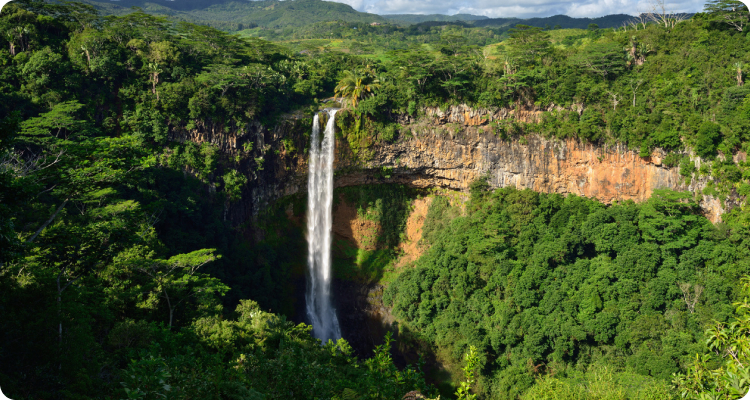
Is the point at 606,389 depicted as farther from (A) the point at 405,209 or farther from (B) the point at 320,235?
(B) the point at 320,235

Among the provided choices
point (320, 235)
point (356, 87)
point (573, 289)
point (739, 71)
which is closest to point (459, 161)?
point (356, 87)

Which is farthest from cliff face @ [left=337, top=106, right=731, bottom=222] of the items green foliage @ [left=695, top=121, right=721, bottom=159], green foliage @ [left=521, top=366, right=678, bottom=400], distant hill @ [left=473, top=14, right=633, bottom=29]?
distant hill @ [left=473, top=14, right=633, bottom=29]

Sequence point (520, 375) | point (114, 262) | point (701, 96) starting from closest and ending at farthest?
1. point (114, 262)
2. point (520, 375)
3. point (701, 96)

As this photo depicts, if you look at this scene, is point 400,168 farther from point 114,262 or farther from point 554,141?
point 114,262

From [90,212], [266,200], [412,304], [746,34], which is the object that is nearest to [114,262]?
[90,212]

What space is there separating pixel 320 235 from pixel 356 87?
10392mm

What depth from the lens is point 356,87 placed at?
2931 cm

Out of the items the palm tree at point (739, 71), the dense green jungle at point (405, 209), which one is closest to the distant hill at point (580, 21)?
the dense green jungle at point (405, 209)

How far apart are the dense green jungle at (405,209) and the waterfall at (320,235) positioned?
39.3 inches

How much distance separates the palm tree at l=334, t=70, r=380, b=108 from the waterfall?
1627mm

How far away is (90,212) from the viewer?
619 inches

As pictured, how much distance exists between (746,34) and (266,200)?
30.8 metres

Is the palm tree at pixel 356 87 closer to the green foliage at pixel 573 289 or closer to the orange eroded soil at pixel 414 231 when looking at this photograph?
the orange eroded soil at pixel 414 231

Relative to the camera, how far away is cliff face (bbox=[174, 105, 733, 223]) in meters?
25.9
